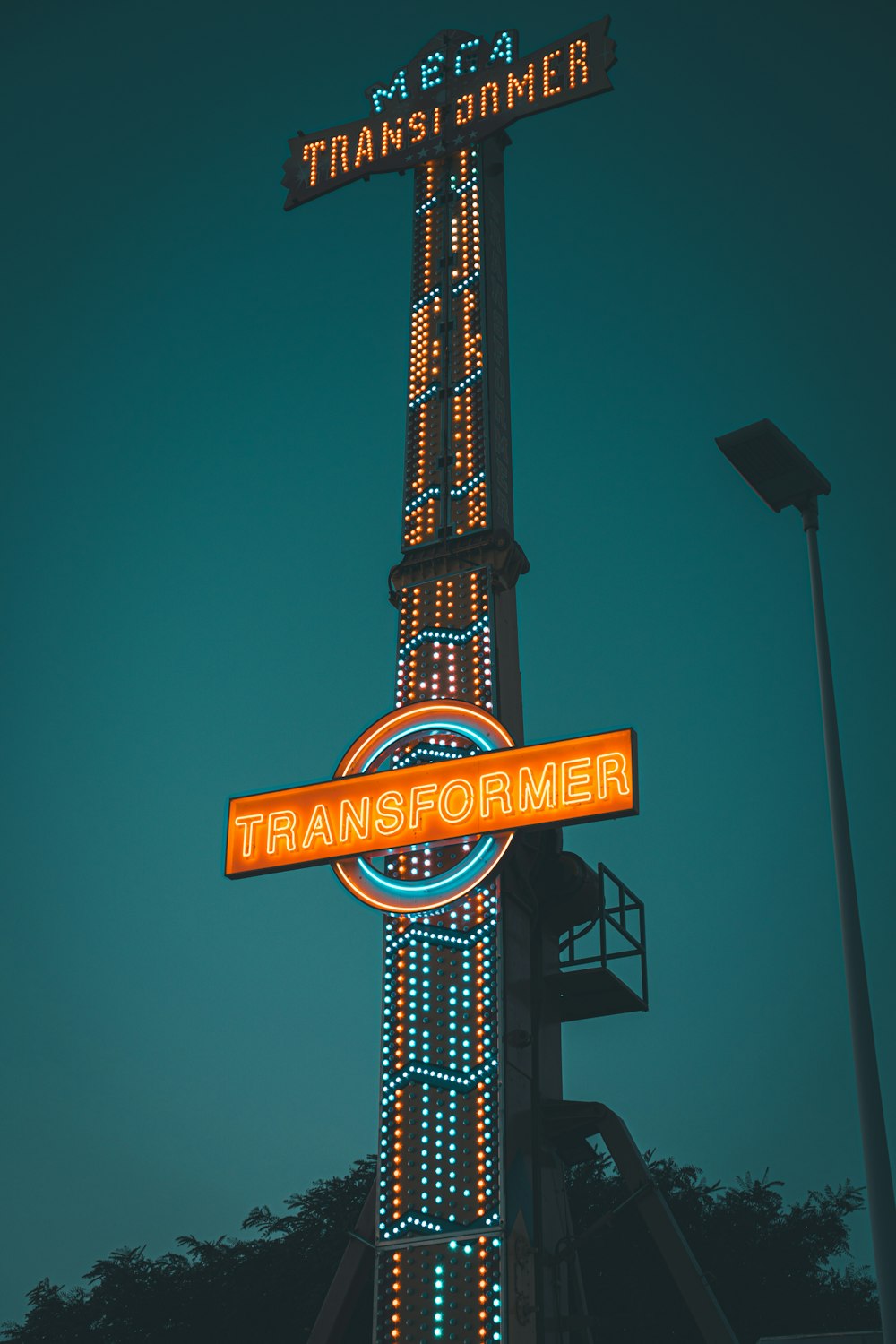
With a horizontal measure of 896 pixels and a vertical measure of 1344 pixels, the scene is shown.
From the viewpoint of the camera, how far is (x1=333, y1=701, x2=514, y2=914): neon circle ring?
14.6m

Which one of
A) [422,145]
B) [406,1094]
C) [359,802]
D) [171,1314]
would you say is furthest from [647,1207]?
[171,1314]

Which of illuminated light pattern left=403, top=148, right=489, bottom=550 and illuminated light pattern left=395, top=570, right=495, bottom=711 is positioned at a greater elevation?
illuminated light pattern left=403, top=148, right=489, bottom=550

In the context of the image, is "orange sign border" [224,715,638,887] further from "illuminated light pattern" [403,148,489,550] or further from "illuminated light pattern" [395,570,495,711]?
"illuminated light pattern" [403,148,489,550]

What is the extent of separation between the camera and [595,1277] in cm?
2833

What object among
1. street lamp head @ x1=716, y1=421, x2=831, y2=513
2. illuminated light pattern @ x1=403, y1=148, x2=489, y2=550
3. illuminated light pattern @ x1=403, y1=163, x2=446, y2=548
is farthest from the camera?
illuminated light pattern @ x1=403, y1=163, x2=446, y2=548

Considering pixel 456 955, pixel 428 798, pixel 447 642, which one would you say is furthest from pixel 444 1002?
pixel 447 642

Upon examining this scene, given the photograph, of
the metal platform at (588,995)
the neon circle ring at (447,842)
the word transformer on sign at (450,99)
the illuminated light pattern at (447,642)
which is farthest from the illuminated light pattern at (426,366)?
the metal platform at (588,995)

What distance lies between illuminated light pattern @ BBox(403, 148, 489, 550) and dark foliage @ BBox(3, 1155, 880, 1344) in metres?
15.8

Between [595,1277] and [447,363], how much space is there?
18350 mm

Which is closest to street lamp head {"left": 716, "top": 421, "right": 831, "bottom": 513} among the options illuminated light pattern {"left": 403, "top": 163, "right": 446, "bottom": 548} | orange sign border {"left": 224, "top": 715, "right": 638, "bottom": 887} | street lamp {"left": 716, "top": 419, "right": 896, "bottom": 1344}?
street lamp {"left": 716, "top": 419, "right": 896, "bottom": 1344}

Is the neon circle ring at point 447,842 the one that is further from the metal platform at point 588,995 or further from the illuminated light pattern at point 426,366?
the illuminated light pattern at point 426,366

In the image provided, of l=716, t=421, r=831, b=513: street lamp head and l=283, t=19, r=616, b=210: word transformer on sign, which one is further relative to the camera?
l=283, t=19, r=616, b=210: word transformer on sign

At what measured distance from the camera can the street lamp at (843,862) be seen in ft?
31.7

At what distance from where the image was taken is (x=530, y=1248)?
1352cm
